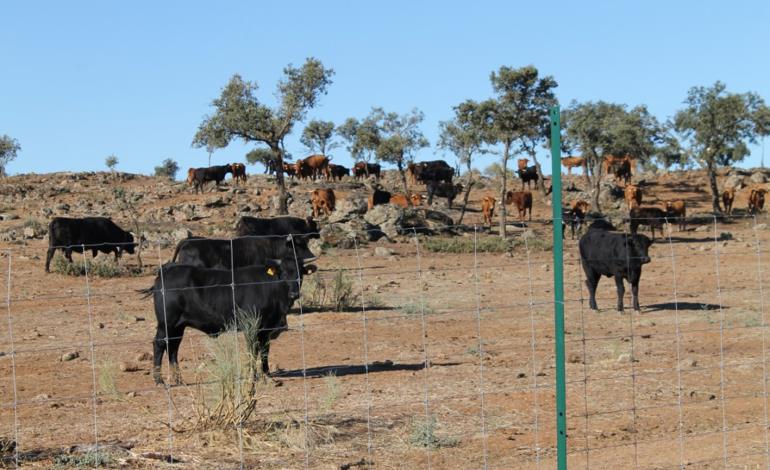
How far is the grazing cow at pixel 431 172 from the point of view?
156 feet

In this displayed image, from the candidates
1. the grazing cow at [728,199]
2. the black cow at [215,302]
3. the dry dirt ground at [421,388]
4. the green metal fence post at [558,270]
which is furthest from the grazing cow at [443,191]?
the green metal fence post at [558,270]

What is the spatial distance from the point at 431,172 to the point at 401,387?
36458 mm

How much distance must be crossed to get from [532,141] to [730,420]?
107 ft

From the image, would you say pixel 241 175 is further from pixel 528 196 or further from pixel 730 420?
pixel 730 420

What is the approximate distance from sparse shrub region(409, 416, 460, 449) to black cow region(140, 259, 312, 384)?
2920 millimetres

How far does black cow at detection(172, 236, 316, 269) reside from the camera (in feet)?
59.9

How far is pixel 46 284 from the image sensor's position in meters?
23.2

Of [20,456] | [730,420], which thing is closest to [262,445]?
[20,456]

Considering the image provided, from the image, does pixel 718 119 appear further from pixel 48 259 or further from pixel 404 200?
pixel 48 259

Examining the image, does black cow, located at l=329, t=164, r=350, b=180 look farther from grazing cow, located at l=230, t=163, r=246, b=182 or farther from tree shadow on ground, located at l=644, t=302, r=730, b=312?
tree shadow on ground, located at l=644, t=302, r=730, b=312

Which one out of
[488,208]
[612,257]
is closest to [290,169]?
[488,208]

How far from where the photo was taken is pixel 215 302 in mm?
12133

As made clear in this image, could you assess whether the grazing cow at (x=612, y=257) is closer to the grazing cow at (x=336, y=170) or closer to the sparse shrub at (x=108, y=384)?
the sparse shrub at (x=108, y=384)

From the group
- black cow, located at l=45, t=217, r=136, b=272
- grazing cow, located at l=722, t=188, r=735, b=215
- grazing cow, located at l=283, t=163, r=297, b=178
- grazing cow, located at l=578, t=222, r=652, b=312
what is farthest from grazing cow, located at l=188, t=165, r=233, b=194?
grazing cow, located at l=578, t=222, r=652, b=312
